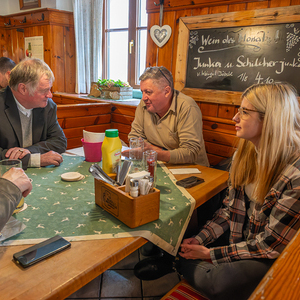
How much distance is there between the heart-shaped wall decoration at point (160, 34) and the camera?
2809 mm

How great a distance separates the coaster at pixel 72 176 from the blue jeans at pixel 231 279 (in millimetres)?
755

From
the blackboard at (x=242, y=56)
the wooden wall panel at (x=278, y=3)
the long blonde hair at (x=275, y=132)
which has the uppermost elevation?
the wooden wall panel at (x=278, y=3)

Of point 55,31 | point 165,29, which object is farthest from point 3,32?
point 165,29

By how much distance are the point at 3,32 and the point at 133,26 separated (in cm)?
329

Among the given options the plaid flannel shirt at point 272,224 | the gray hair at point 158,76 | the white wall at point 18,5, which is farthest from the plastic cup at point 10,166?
the white wall at point 18,5

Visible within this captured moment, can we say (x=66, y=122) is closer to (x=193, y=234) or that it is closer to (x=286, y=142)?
(x=193, y=234)

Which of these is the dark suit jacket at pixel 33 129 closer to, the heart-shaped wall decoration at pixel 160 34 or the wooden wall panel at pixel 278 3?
the heart-shaped wall decoration at pixel 160 34

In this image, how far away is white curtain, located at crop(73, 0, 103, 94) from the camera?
4.54 meters

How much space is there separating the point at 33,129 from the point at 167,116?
104cm

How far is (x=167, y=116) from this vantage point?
2.18m

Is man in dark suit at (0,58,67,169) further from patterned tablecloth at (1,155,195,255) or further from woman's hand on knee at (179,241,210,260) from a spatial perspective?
woman's hand on knee at (179,241,210,260)

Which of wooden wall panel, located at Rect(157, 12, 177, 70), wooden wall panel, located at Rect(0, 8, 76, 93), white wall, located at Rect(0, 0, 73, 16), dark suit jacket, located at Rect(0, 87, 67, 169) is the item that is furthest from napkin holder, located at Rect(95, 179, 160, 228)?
white wall, located at Rect(0, 0, 73, 16)

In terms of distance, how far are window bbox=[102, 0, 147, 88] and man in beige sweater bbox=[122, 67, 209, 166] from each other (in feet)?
7.91

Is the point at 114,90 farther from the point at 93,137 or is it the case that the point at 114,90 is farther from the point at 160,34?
the point at 93,137
